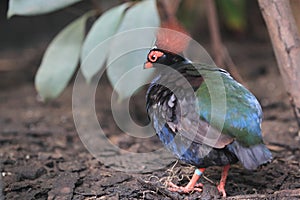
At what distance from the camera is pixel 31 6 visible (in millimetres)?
3371

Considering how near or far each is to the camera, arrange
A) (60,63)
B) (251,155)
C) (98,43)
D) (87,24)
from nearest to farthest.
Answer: (251,155) < (98,43) < (60,63) < (87,24)

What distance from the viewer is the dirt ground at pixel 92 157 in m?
2.70

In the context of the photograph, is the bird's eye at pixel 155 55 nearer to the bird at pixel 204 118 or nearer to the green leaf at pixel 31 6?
the bird at pixel 204 118

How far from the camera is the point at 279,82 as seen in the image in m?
4.64

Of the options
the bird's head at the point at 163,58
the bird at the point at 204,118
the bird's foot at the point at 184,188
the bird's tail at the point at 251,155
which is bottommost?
the bird's foot at the point at 184,188

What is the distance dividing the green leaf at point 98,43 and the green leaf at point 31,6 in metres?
0.28

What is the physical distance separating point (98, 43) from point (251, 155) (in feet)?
4.68

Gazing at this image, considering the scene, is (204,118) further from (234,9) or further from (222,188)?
(234,9)

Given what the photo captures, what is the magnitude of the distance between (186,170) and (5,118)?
1.86 metres

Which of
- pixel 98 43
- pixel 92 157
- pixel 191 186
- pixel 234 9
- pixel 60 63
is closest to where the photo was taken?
pixel 191 186

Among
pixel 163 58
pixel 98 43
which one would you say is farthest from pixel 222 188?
pixel 98 43

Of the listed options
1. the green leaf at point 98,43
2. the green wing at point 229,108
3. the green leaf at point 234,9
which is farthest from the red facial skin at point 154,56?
the green leaf at point 234,9

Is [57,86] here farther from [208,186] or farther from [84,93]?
[208,186]

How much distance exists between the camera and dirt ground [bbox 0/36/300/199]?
2695 mm
